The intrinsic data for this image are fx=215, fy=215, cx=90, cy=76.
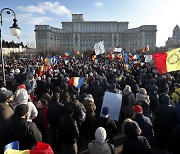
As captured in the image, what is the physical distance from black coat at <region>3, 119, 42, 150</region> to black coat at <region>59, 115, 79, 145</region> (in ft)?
4.44

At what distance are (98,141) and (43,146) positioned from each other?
4.90ft

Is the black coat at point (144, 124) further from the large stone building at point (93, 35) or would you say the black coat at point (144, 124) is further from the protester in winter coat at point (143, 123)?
the large stone building at point (93, 35)

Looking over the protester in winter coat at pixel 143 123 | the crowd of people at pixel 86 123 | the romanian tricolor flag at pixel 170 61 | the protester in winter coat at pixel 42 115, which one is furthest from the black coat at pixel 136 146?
the romanian tricolor flag at pixel 170 61

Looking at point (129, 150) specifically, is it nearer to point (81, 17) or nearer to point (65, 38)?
point (65, 38)

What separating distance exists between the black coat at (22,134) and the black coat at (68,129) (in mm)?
1352

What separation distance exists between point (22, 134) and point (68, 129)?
1.55m

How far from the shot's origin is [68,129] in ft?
15.9

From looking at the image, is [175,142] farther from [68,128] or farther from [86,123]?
[86,123]

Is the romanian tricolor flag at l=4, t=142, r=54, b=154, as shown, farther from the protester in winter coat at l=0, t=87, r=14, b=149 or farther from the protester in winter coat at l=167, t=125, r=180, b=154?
the protester in winter coat at l=167, t=125, r=180, b=154

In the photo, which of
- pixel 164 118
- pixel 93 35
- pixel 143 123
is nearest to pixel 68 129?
pixel 143 123

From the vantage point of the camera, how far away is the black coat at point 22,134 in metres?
→ 3.45

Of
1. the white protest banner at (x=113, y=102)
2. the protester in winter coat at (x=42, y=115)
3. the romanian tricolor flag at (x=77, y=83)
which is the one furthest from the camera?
the romanian tricolor flag at (x=77, y=83)

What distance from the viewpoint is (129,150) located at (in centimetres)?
368

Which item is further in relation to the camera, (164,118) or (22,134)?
(164,118)
